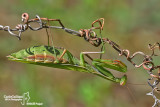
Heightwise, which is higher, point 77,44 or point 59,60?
point 77,44

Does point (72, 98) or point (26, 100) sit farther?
point (72, 98)

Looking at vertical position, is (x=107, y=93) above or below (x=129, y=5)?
below

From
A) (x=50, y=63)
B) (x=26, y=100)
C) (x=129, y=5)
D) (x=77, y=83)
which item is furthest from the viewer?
(x=129, y=5)

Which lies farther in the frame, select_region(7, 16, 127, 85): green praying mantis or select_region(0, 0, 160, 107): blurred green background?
select_region(0, 0, 160, 107): blurred green background

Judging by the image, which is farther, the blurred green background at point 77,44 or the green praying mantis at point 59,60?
the blurred green background at point 77,44

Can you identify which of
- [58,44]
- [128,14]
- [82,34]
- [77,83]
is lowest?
[77,83]

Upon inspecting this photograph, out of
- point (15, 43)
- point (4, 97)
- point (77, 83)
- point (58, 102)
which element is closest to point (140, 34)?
point (77, 83)

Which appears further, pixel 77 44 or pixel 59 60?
pixel 77 44

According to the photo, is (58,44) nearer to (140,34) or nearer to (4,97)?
(4,97)
